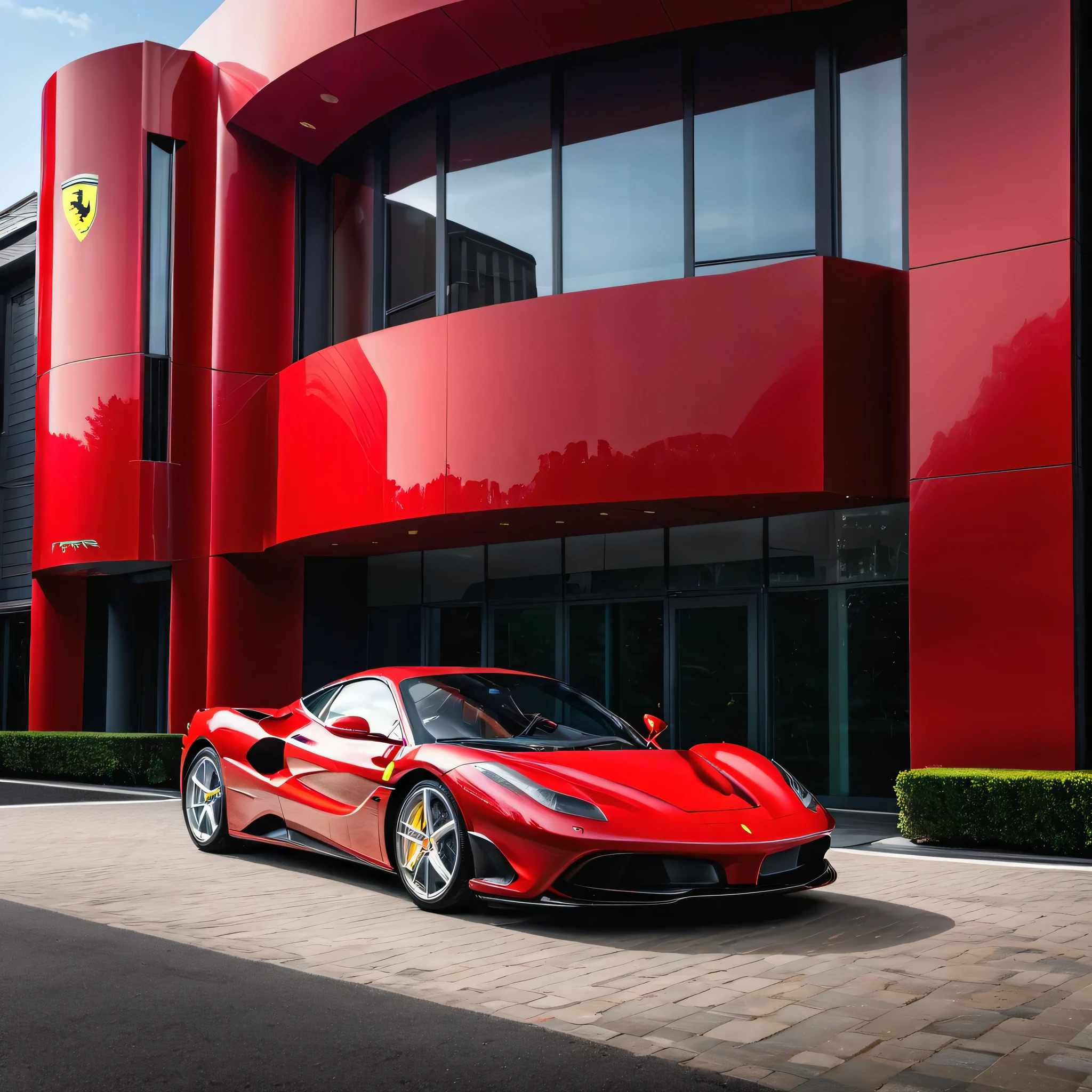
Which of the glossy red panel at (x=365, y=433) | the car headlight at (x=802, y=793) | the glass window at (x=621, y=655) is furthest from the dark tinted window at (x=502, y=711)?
the glass window at (x=621, y=655)

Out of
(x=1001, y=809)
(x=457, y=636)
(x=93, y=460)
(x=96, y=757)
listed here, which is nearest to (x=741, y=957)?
(x=1001, y=809)

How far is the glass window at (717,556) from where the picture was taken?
13453mm

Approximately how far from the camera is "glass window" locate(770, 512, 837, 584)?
12914 millimetres

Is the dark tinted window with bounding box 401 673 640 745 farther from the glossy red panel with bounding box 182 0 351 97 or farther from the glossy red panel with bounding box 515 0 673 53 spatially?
the glossy red panel with bounding box 182 0 351 97

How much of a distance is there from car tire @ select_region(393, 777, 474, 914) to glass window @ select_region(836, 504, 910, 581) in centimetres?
729

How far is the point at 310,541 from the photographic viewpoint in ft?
49.6

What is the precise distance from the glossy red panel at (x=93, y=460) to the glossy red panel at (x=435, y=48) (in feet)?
19.0

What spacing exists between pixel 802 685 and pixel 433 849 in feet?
24.6

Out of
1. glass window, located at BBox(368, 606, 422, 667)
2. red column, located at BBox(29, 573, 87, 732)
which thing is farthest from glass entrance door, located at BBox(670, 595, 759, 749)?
red column, located at BBox(29, 573, 87, 732)

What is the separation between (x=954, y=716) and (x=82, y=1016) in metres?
7.94

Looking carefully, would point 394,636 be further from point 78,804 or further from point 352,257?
point 78,804

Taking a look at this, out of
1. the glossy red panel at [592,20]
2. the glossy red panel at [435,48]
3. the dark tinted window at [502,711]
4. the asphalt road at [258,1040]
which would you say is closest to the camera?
the asphalt road at [258,1040]

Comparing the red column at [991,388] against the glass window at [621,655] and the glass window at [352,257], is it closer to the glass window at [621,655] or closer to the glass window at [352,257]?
the glass window at [621,655]

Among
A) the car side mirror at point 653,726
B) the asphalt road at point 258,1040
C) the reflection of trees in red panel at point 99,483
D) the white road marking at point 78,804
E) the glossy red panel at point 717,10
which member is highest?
the glossy red panel at point 717,10
